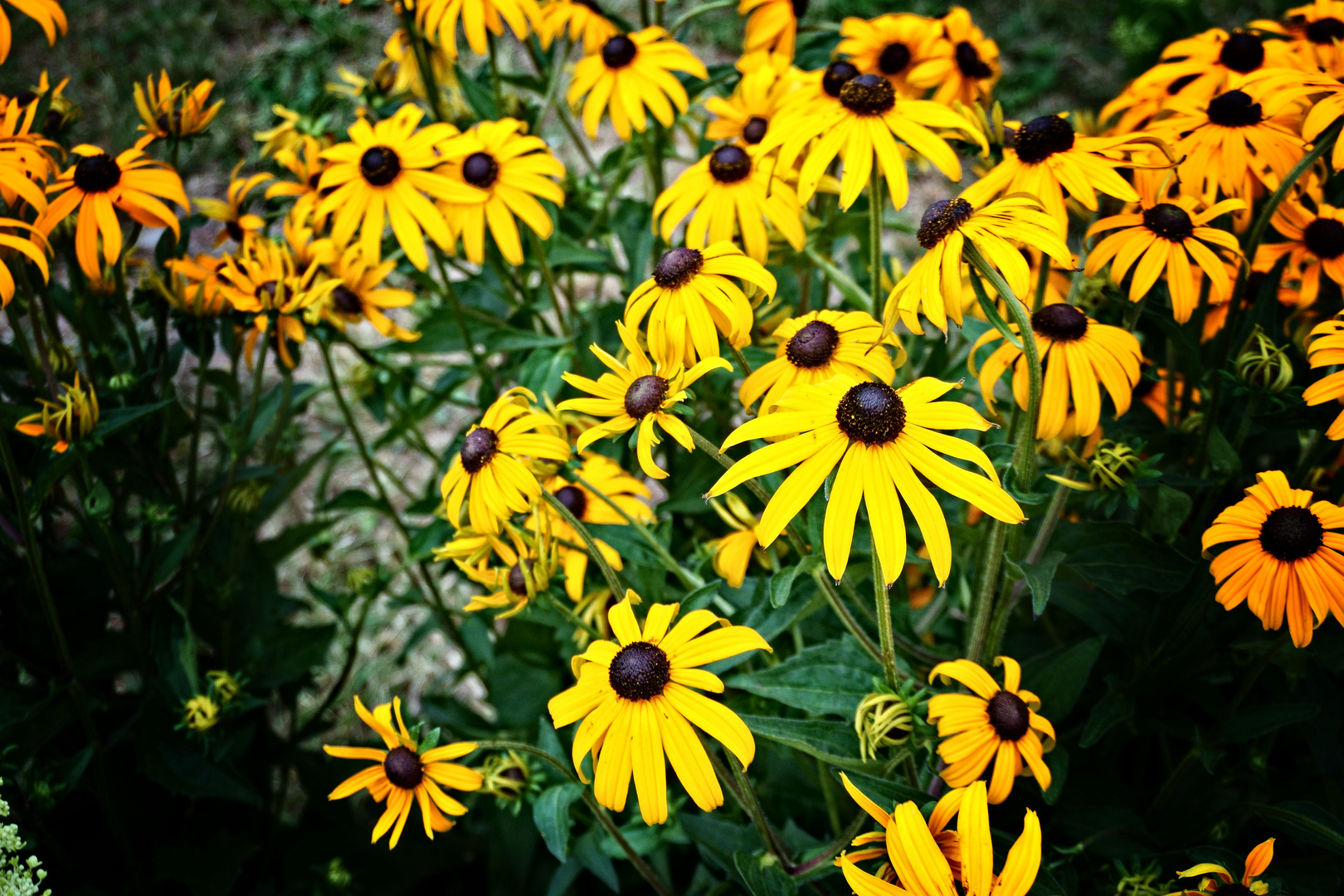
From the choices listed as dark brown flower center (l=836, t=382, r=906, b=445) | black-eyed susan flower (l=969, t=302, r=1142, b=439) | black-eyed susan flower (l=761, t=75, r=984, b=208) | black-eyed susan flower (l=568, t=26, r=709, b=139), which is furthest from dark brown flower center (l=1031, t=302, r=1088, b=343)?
black-eyed susan flower (l=568, t=26, r=709, b=139)

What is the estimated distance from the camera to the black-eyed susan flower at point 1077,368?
41.1 inches

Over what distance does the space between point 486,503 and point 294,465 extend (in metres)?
1.02

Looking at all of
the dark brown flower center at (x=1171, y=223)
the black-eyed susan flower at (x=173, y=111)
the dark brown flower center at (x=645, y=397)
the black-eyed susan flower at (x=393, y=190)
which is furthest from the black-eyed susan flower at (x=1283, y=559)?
the black-eyed susan flower at (x=173, y=111)

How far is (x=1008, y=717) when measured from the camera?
3.16ft

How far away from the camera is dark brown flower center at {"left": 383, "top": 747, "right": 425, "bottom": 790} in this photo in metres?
1.02

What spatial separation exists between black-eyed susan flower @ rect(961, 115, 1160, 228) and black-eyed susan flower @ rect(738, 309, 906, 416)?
0.62ft

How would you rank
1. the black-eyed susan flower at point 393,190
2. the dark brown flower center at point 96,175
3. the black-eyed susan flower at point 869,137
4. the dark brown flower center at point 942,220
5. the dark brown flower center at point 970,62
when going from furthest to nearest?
1. the dark brown flower center at point 970,62
2. the black-eyed susan flower at point 393,190
3. the dark brown flower center at point 96,175
4. the black-eyed susan flower at point 869,137
5. the dark brown flower center at point 942,220

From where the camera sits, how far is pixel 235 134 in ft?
11.7

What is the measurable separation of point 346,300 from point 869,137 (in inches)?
34.5

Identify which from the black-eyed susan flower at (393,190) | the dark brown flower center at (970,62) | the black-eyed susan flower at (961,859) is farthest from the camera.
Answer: the dark brown flower center at (970,62)

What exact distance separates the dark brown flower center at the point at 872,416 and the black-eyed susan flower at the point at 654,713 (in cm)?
22

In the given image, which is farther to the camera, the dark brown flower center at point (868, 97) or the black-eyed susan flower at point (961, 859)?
the dark brown flower center at point (868, 97)

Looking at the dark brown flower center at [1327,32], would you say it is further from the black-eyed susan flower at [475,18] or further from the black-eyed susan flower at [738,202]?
the black-eyed susan flower at [475,18]

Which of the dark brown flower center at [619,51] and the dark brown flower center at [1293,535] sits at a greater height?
the dark brown flower center at [619,51]
